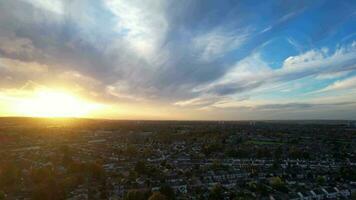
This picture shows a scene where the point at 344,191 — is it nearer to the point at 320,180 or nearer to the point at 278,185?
the point at 320,180

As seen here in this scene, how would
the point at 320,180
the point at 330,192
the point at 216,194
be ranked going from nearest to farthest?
the point at 216,194 → the point at 330,192 → the point at 320,180

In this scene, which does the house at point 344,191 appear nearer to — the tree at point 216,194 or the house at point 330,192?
the house at point 330,192

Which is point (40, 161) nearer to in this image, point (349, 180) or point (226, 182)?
point (226, 182)

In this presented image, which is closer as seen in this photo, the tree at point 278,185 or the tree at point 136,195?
the tree at point 136,195

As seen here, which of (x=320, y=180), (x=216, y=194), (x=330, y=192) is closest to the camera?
(x=216, y=194)

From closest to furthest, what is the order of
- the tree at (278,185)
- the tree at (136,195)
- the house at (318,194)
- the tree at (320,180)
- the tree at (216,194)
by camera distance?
the tree at (136,195)
the tree at (216,194)
the house at (318,194)
the tree at (278,185)
the tree at (320,180)

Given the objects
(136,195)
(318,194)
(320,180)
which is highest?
(136,195)

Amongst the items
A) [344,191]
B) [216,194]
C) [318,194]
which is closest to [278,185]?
[318,194]

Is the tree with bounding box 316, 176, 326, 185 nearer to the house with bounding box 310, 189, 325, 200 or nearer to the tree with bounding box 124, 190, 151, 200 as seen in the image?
the house with bounding box 310, 189, 325, 200

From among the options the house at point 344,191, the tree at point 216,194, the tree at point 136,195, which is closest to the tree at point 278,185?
the house at point 344,191

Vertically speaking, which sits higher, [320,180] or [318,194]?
[320,180]

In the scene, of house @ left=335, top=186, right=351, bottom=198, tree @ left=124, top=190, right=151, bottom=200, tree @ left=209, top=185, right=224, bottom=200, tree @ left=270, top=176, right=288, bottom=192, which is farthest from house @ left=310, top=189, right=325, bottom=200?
tree @ left=124, top=190, right=151, bottom=200
